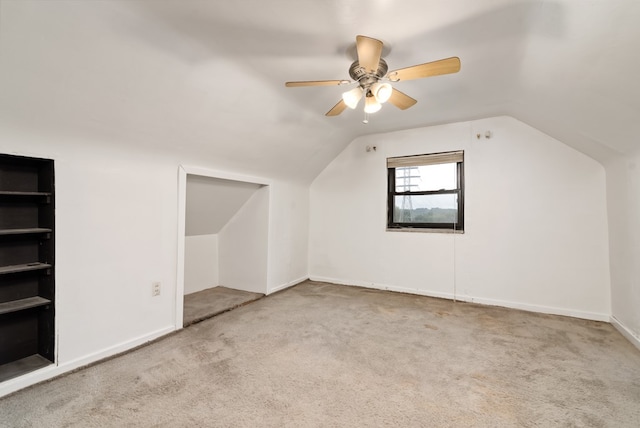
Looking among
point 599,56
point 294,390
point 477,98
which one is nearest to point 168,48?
point 294,390

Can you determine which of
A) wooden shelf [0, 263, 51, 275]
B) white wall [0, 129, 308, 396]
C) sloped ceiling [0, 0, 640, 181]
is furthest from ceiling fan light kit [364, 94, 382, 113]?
wooden shelf [0, 263, 51, 275]

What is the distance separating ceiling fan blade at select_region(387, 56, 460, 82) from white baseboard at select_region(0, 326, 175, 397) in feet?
9.28

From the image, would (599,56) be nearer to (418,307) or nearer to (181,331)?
(418,307)

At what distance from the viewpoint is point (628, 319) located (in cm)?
258

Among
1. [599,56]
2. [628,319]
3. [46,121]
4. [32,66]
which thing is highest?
[599,56]

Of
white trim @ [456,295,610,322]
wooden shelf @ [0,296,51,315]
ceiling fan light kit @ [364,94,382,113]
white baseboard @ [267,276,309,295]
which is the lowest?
white trim @ [456,295,610,322]

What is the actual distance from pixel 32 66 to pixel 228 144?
1503 mm

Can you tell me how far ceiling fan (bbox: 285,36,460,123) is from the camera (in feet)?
5.50

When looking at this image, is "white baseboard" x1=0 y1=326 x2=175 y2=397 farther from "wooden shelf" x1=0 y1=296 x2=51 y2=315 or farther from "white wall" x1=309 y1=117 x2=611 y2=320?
"white wall" x1=309 y1=117 x2=611 y2=320

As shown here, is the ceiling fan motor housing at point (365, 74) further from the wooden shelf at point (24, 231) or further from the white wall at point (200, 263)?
the white wall at point (200, 263)

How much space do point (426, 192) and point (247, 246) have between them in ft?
8.64

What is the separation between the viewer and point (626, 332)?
101 inches

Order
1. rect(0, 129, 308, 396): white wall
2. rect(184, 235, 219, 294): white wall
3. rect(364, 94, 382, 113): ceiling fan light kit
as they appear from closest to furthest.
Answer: rect(0, 129, 308, 396): white wall → rect(364, 94, 382, 113): ceiling fan light kit → rect(184, 235, 219, 294): white wall

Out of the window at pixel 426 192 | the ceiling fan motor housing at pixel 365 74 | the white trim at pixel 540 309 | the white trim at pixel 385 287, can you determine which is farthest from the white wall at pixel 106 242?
the white trim at pixel 540 309
